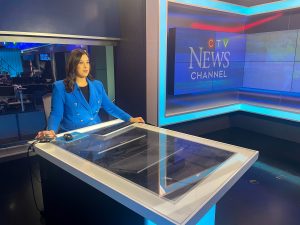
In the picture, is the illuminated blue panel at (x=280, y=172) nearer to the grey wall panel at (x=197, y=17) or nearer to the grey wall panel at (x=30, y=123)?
the grey wall panel at (x=197, y=17)

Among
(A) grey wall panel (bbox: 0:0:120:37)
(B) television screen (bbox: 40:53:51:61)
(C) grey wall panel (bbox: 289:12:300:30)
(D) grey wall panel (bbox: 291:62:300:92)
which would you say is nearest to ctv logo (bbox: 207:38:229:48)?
(C) grey wall panel (bbox: 289:12:300:30)

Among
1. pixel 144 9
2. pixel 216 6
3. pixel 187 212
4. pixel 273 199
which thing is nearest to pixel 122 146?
pixel 187 212

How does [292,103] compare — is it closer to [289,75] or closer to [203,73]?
[289,75]

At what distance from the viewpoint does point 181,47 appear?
351 centimetres

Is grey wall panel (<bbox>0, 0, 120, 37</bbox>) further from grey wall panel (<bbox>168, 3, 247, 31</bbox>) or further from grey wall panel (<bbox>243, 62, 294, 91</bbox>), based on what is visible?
grey wall panel (<bbox>243, 62, 294, 91</bbox>)

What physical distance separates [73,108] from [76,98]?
3.2 inches

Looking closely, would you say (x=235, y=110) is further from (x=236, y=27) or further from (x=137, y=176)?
(x=137, y=176)

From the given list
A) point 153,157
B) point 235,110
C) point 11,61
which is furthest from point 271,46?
point 11,61

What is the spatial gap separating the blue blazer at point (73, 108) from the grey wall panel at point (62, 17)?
1285 mm

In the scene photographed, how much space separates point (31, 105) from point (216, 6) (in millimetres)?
3904

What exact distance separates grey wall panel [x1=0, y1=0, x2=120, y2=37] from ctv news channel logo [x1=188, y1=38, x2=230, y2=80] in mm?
1221

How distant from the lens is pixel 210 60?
13.0 feet

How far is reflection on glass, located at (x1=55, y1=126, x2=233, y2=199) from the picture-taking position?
3.32 feet

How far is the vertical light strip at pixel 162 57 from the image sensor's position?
9.90 ft
